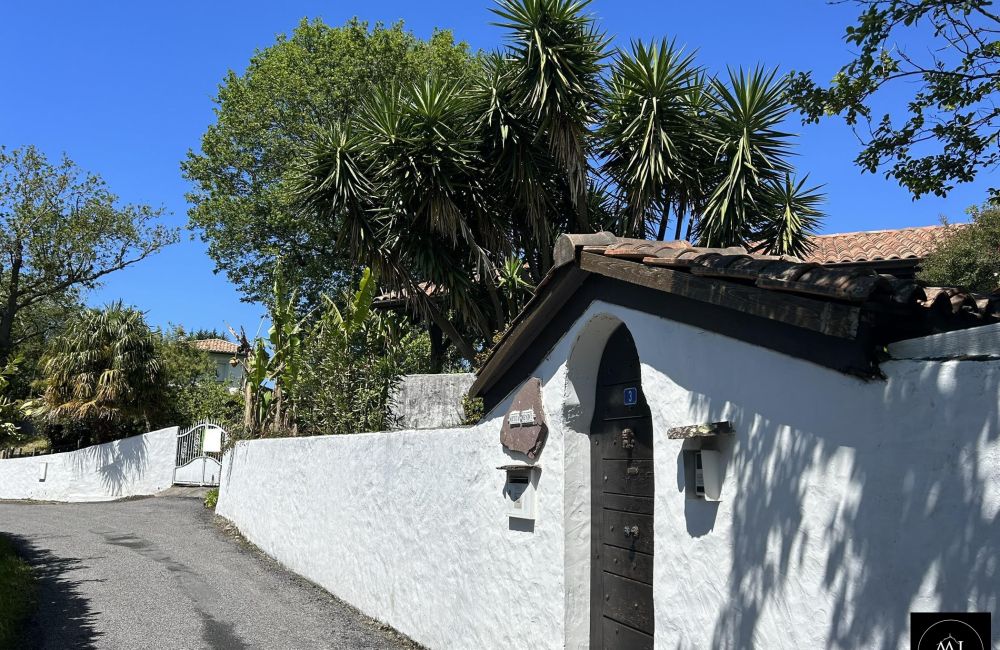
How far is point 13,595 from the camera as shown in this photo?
360 inches

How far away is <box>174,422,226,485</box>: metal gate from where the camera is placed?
80.3 ft

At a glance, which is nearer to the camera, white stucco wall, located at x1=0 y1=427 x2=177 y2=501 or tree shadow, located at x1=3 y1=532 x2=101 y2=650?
tree shadow, located at x1=3 y1=532 x2=101 y2=650

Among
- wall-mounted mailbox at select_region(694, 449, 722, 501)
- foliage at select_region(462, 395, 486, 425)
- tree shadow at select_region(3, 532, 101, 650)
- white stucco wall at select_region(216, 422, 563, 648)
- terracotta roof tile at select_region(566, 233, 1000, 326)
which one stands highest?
terracotta roof tile at select_region(566, 233, 1000, 326)

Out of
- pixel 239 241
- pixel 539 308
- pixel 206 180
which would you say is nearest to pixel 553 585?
pixel 539 308

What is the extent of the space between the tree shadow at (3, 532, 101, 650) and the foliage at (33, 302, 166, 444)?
14766 millimetres

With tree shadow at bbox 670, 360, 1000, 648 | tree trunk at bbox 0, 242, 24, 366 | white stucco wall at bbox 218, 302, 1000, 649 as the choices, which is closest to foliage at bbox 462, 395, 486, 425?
white stucco wall at bbox 218, 302, 1000, 649

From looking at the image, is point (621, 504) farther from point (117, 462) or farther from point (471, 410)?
point (117, 462)

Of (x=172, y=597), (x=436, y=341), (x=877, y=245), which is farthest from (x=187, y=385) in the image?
(x=877, y=245)

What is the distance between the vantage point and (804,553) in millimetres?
3928

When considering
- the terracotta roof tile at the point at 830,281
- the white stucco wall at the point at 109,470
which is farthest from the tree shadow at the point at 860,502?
the white stucco wall at the point at 109,470

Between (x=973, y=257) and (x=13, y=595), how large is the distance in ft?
46.5

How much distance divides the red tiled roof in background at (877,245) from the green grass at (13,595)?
546 inches

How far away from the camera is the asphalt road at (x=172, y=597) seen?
8281 mm

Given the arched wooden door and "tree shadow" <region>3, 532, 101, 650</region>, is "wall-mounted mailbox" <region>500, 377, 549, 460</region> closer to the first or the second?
the arched wooden door
